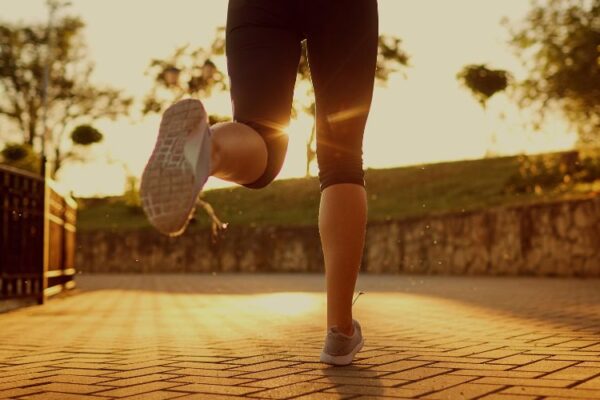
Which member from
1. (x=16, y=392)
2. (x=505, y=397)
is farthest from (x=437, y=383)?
(x=16, y=392)

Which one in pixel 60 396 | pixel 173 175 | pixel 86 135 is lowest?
pixel 60 396

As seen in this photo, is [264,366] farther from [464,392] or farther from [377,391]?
[464,392]

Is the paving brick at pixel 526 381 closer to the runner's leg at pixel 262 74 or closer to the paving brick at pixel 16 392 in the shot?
the runner's leg at pixel 262 74

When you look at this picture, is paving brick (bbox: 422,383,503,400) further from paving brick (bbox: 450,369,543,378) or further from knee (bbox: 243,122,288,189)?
knee (bbox: 243,122,288,189)

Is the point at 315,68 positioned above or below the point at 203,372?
above

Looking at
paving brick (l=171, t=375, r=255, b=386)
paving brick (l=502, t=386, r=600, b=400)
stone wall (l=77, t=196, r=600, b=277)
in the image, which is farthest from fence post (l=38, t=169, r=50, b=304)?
stone wall (l=77, t=196, r=600, b=277)

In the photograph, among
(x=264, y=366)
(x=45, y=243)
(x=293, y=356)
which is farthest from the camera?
(x=45, y=243)

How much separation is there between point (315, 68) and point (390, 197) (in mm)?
20692

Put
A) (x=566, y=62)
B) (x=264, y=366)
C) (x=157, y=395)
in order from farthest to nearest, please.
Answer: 1. (x=566, y=62)
2. (x=264, y=366)
3. (x=157, y=395)

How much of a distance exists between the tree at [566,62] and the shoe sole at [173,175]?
15928 mm

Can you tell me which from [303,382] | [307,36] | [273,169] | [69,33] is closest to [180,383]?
[303,382]

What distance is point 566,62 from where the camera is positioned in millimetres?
17062

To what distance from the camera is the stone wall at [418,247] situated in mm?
14227

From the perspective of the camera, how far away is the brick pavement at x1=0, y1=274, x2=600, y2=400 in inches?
94.0
